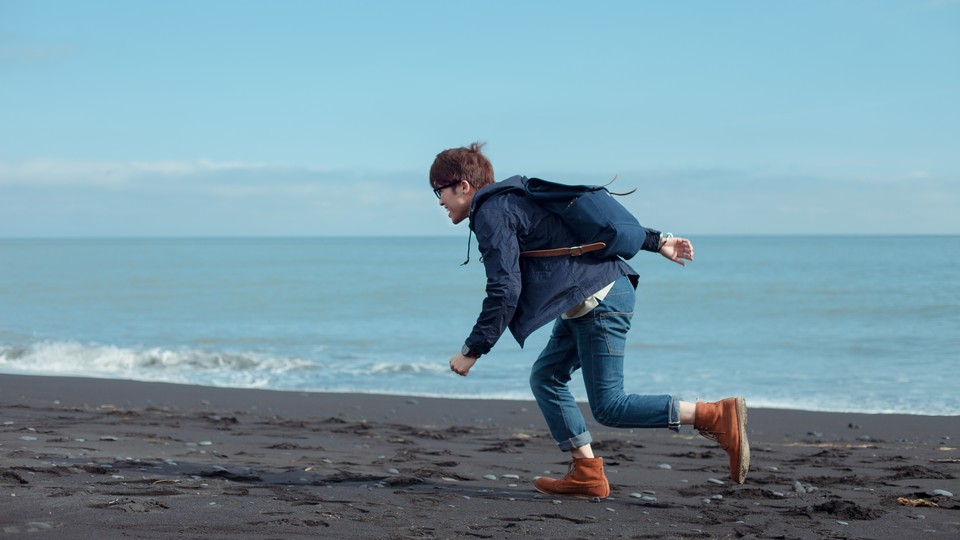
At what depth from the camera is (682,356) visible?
15.2 meters

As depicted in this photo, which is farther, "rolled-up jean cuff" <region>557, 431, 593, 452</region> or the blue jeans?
"rolled-up jean cuff" <region>557, 431, 593, 452</region>

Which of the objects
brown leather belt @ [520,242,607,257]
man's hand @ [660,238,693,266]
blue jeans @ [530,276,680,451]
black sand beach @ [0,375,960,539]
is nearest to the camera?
black sand beach @ [0,375,960,539]

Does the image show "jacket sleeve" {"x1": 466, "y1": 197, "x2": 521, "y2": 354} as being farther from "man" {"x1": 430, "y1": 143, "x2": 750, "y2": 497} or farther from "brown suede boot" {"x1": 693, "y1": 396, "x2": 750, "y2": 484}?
"brown suede boot" {"x1": 693, "y1": 396, "x2": 750, "y2": 484}

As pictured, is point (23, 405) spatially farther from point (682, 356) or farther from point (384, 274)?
point (384, 274)

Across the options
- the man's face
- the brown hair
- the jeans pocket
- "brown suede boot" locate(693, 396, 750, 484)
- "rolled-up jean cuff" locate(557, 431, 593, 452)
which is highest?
the brown hair

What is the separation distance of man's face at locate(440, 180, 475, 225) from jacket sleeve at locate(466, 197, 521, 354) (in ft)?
0.67

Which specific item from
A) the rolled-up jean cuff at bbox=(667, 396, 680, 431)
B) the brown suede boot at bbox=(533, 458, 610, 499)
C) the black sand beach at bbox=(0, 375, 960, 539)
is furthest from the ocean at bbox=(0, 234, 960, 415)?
the rolled-up jean cuff at bbox=(667, 396, 680, 431)

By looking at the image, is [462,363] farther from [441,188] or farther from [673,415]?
[673,415]

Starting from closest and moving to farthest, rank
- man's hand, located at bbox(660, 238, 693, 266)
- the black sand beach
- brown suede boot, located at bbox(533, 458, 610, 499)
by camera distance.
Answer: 1. the black sand beach
2. man's hand, located at bbox(660, 238, 693, 266)
3. brown suede boot, located at bbox(533, 458, 610, 499)

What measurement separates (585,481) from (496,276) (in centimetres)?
123

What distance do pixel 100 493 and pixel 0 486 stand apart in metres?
0.45

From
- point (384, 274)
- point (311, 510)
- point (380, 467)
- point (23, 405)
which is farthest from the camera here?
point (384, 274)

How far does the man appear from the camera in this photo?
3.98 m

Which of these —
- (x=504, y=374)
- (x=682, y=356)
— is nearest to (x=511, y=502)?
(x=504, y=374)
